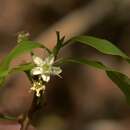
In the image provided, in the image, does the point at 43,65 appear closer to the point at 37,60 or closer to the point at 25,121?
the point at 37,60

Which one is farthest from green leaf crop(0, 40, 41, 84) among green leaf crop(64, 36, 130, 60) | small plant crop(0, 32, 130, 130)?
green leaf crop(64, 36, 130, 60)

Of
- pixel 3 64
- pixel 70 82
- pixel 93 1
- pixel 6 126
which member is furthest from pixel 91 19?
pixel 3 64

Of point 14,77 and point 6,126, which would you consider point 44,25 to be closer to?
point 14,77

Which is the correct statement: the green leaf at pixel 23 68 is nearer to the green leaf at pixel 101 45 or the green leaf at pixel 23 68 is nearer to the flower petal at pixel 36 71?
the flower petal at pixel 36 71

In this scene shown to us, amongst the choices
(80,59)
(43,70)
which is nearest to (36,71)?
(43,70)

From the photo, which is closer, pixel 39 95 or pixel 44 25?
pixel 39 95

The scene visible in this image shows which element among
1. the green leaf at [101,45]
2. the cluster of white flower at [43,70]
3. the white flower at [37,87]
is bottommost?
the white flower at [37,87]

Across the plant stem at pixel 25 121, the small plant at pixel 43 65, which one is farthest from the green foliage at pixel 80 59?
the plant stem at pixel 25 121

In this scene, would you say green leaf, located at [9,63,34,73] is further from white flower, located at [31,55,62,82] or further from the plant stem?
the plant stem
